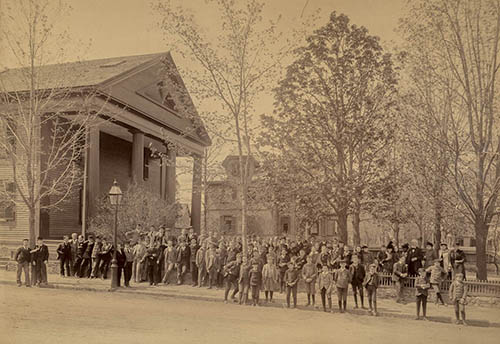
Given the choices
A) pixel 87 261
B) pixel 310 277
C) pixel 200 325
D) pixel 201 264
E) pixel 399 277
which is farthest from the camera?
pixel 87 261

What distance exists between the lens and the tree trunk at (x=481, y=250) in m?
14.1

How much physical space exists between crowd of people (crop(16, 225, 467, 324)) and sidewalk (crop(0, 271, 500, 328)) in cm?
28

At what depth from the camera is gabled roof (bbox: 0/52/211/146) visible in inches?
661

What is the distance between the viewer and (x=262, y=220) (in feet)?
133

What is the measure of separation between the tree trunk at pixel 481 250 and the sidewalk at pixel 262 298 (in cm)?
145

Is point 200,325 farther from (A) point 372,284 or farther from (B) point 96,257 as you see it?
(B) point 96,257

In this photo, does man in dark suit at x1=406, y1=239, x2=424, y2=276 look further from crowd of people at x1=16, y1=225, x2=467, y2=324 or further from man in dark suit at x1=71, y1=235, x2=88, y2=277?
man in dark suit at x1=71, y1=235, x2=88, y2=277

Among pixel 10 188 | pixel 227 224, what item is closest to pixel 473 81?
pixel 10 188

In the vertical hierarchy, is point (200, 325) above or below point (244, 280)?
below

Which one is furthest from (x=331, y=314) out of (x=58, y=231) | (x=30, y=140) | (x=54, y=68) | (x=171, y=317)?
(x=58, y=231)

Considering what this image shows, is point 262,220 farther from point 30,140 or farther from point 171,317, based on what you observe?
point 171,317

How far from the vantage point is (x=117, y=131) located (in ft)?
92.8

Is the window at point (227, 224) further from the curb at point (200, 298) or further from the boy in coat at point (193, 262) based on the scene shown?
the curb at point (200, 298)

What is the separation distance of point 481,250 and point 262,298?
257 inches
